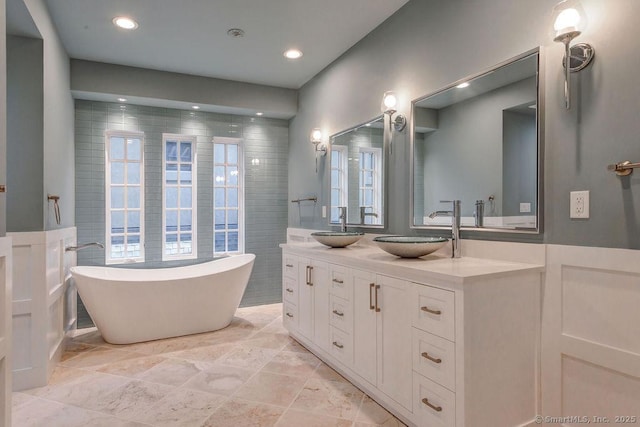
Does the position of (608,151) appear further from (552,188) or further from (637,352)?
(637,352)

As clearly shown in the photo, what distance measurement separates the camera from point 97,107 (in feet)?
13.0

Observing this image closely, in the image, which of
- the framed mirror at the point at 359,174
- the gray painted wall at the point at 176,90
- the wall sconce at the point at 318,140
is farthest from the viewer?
the wall sconce at the point at 318,140

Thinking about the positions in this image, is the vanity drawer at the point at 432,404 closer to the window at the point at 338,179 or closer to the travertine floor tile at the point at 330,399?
the travertine floor tile at the point at 330,399

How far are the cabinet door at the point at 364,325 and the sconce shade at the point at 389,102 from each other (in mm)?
1219

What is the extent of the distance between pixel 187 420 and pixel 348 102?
2.76 meters

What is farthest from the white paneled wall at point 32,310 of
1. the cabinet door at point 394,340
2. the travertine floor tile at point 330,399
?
the cabinet door at point 394,340

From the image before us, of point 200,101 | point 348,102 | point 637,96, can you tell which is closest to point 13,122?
point 200,101

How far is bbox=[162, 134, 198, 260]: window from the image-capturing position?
4.30m

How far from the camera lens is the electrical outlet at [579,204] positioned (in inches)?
64.9

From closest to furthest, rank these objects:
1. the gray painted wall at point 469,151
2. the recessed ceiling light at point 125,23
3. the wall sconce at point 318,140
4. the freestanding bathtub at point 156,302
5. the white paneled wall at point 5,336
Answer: the white paneled wall at point 5,336 → the gray painted wall at point 469,151 → the recessed ceiling light at point 125,23 → the freestanding bathtub at point 156,302 → the wall sconce at point 318,140

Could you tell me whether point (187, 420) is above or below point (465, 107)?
below

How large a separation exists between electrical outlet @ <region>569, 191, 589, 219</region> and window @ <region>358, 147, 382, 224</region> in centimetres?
147

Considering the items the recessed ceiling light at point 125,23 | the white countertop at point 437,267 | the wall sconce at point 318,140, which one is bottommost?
the white countertop at point 437,267

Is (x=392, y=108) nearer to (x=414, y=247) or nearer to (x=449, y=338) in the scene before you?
(x=414, y=247)
